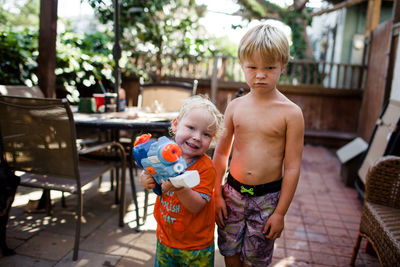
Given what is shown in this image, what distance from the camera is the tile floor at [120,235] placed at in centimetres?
192

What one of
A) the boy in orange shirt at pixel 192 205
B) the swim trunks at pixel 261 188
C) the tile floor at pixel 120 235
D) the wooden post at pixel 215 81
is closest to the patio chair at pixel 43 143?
the tile floor at pixel 120 235

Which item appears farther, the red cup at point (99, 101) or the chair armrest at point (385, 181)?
the red cup at point (99, 101)

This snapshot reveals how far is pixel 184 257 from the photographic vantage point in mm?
1236

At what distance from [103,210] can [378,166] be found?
6.92ft

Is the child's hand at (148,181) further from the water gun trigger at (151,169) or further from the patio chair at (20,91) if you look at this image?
the patio chair at (20,91)

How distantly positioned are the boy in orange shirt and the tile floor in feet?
2.45

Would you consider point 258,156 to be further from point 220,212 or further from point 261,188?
point 220,212

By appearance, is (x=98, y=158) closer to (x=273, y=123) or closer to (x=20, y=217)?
(x=20, y=217)

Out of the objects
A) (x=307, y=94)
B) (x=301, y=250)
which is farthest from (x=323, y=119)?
(x=301, y=250)

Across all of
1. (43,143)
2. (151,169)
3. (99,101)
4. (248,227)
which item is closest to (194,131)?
(151,169)

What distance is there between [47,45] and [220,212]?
212 centimetres

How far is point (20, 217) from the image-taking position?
2.38m

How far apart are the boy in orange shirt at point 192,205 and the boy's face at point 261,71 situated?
0.19 meters

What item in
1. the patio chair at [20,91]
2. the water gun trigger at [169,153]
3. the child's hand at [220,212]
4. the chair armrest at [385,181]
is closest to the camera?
the water gun trigger at [169,153]
